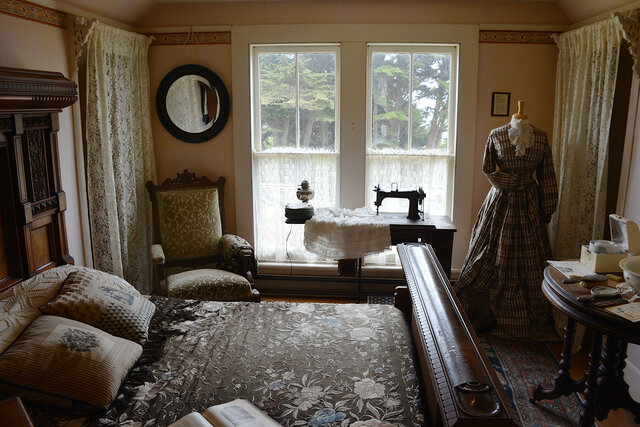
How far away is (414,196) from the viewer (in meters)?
3.61

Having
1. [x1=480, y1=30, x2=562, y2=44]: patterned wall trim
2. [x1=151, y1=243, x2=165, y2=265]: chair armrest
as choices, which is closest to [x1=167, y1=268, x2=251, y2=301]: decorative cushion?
[x1=151, y1=243, x2=165, y2=265]: chair armrest

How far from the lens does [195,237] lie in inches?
147

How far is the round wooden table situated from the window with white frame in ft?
5.92

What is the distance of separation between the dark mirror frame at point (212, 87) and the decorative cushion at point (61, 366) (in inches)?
99.1

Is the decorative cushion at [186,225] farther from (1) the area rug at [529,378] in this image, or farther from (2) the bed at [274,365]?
(1) the area rug at [529,378]

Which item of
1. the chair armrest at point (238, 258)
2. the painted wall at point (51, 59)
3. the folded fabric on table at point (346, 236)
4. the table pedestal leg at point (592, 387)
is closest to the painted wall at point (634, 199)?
the table pedestal leg at point (592, 387)

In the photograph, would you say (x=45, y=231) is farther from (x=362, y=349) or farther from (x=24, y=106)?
(x=362, y=349)

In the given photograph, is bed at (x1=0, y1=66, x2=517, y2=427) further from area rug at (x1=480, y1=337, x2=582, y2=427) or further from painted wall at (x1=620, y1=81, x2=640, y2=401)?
painted wall at (x1=620, y1=81, x2=640, y2=401)

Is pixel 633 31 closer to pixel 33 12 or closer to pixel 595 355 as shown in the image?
pixel 595 355

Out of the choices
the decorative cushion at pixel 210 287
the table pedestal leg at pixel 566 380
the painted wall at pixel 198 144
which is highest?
the painted wall at pixel 198 144

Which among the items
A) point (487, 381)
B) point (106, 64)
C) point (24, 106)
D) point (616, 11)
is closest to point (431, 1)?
point (616, 11)

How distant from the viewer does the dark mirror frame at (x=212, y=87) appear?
13.3 feet

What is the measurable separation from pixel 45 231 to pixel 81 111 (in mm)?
1041

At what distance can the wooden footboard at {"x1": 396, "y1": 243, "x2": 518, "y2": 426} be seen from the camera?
120cm
